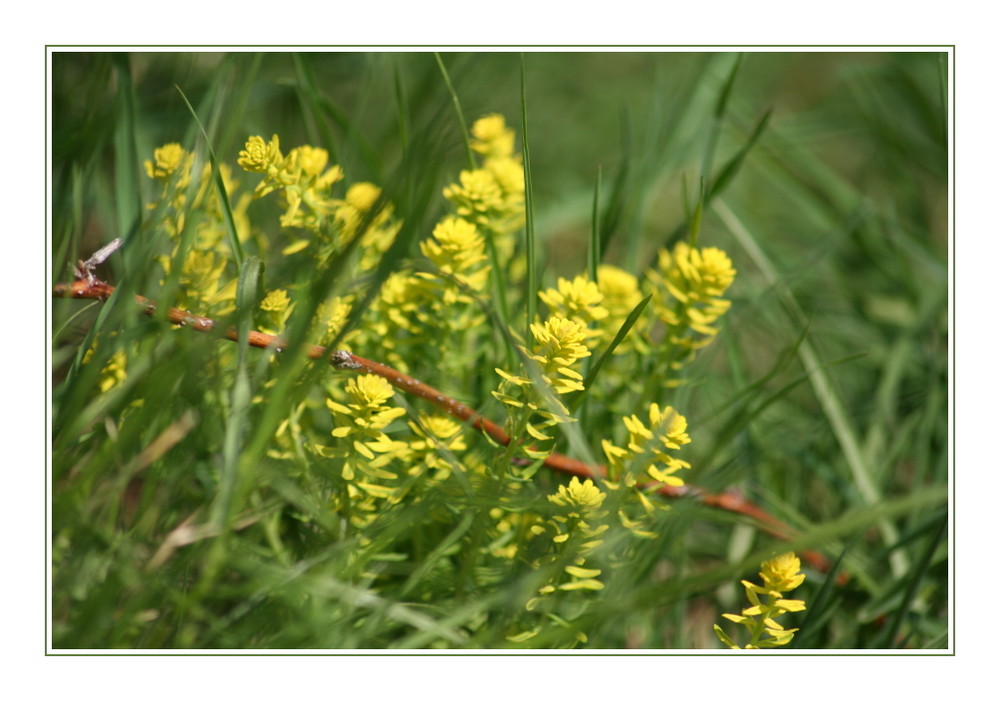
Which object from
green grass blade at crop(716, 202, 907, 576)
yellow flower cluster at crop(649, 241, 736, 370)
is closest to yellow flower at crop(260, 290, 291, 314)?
yellow flower cluster at crop(649, 241, 736, 370)

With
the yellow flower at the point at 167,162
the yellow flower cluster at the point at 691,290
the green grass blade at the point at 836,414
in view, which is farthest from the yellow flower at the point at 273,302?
the green grass blade at the point at 836,414

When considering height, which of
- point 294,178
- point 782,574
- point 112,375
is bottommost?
point 782,574

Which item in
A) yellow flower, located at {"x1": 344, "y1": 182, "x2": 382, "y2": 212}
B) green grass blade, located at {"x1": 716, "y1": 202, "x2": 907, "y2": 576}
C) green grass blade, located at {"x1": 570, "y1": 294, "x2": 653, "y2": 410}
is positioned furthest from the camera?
green grass blade, located at {"x1": 716, "y1": 202, "x2": 907, "y2": 576}

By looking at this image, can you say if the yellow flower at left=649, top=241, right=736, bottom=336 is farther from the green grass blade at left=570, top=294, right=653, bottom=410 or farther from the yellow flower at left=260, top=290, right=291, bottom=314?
the yellow flower at left=260, top=290, right=291, bottom=314

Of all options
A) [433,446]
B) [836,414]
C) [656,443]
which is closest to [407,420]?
[433,446]

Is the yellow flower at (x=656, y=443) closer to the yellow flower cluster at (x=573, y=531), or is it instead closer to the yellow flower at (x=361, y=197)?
the yellow flower cluster at (x=573, y=531)

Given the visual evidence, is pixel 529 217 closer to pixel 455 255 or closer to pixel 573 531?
pixel 455 255

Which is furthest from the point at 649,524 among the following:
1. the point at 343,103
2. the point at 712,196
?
the point at 343,103

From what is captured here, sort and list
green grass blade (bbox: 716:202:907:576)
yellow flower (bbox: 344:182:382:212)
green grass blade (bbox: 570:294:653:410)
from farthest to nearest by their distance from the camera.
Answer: green grass blade (bbox: 716:202:907:576) → yellow flower (bbox: 344:182:382:212) → green grass blade (bbox: 570:294:653:410)
